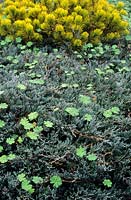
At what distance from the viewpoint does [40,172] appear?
8.17ft

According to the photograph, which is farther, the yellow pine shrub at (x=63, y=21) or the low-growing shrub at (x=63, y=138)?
the yellow pine shrub at (x=63, y=21)

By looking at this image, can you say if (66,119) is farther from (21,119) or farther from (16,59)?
(16,59)

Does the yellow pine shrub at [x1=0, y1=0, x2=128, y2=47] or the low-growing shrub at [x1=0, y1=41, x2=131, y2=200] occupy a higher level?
the yellow pine shrub at [x1=0, y1=0, x2=128, y2=47]

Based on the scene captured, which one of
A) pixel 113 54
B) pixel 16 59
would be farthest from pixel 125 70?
pixel 16 59

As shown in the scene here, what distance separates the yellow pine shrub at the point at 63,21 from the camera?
381cm

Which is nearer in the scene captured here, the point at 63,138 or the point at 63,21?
the point at 63,138

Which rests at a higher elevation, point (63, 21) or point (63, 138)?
point (63, 21)

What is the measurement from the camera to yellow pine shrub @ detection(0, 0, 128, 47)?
12.5ft

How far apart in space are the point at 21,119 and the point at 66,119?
329mm

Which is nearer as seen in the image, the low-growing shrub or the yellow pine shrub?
the low-growing shrub

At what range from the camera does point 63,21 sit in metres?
3.81

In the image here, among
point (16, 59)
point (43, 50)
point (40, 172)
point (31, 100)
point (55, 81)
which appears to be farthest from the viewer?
point (43, 50)

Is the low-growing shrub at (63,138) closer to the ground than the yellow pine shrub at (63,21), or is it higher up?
closer to the ground

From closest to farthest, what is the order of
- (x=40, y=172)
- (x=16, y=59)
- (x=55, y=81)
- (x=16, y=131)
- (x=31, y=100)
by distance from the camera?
(x=40, y=172), (x=16, y=131), (x=31, y=100), (x=55, y=81), (x=16, y=59)
